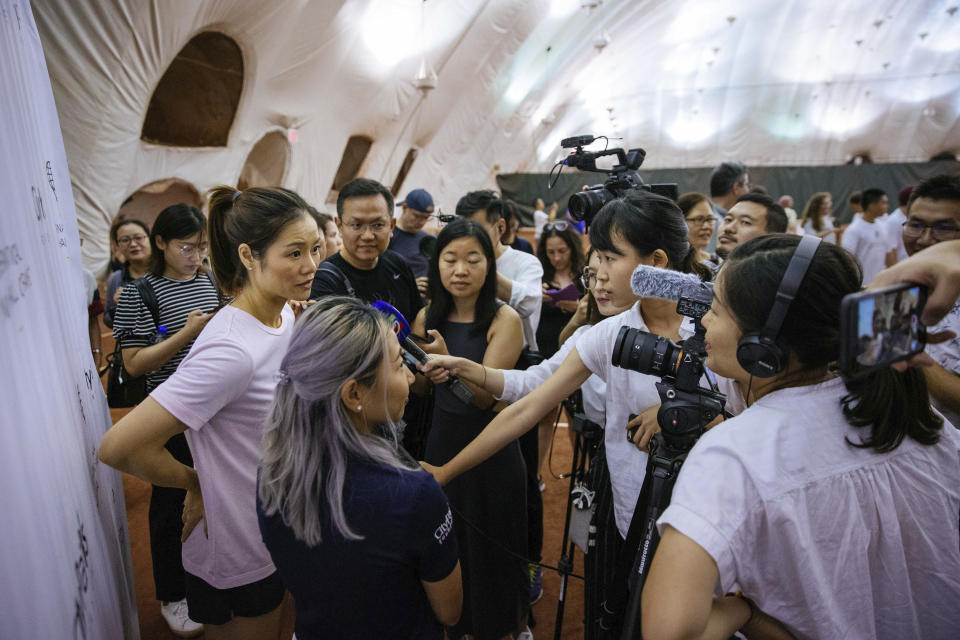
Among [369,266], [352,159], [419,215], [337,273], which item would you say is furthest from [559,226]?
[352,159]

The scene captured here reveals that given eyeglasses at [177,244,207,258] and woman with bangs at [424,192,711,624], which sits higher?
eyeglasses at [177,244,207,258]

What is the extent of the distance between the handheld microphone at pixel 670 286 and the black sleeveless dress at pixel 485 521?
103cm

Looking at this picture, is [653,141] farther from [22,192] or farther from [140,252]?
[22,192]

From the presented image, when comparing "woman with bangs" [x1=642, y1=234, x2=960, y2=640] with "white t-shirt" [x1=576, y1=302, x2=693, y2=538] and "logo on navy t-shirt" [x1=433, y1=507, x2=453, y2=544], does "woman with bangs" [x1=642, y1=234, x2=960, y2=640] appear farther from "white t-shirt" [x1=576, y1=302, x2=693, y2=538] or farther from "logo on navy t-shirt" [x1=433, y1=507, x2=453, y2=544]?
"white t-shirt" [x1=576, y1=302, x2=693, y2=538]

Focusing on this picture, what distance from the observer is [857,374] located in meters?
0.70

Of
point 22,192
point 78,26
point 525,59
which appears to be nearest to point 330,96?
point 78,26

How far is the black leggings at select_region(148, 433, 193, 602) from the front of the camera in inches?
88.0

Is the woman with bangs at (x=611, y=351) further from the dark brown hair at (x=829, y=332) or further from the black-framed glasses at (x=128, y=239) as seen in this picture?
the black-framed glasses at (x=128, y=239)

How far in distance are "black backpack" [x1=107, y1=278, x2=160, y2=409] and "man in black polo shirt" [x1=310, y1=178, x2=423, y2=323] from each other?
65 centimetres

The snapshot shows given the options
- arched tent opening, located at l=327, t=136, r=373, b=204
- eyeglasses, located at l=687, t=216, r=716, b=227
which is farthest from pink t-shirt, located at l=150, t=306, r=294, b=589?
arched tent opening, located at l=327, t=136, r=373, b=204

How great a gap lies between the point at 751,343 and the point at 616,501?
0.82 m

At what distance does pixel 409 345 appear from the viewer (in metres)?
1.66

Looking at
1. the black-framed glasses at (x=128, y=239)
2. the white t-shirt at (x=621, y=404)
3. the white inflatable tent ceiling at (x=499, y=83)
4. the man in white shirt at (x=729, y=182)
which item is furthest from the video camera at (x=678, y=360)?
the black-framed glasses at (x=128, y=239)

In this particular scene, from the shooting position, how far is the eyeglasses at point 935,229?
2.14m
